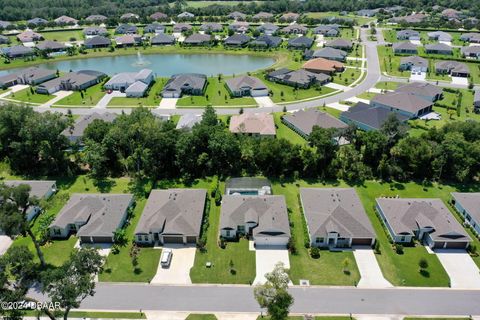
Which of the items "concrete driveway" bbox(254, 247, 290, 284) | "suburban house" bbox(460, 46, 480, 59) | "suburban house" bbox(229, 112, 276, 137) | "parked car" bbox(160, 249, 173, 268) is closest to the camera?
"concrete driveway" bbox(254, 247, 290, 284)

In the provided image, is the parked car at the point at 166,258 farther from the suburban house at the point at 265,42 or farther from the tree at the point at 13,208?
the suburban house at the point at 265,42

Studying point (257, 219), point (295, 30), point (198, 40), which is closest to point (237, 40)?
point (198, 40)

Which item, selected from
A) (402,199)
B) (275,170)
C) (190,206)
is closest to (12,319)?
(190,206)

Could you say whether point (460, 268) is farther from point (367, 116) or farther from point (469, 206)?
point (367, 116)

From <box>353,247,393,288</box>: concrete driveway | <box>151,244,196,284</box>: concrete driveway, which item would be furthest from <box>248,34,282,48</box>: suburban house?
<box>151,244,196,284</box>: concrete driveway

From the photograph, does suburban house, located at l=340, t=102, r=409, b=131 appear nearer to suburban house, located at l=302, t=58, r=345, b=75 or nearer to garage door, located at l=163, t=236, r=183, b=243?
suburban house, located at l=302, t=58, r=345, b=75

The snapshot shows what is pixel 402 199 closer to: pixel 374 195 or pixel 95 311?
pixel 374 195
